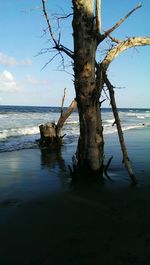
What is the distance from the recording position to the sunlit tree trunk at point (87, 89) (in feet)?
25.3

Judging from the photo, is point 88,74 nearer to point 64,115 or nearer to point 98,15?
point 98,15

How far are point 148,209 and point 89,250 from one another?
5.43ft

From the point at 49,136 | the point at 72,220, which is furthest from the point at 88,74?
the point at 49,136

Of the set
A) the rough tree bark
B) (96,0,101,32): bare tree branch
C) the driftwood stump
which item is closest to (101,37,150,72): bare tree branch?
the rough tree bark

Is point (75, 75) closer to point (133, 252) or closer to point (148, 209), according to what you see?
point (148, 209)

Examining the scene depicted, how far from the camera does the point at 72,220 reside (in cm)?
516

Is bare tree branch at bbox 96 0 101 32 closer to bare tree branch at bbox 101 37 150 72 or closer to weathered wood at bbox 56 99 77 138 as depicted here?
bare tree branch at bbox 101 37 150 72

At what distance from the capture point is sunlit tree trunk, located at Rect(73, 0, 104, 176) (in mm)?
7707

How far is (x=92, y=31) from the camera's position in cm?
771

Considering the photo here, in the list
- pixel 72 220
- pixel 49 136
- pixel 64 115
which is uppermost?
pixel 64 115

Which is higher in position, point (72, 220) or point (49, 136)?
point (49, 136)

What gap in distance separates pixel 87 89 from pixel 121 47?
4.75ft

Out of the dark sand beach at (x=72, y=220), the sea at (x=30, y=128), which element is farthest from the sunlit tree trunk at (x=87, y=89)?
the sea at (x=30, y=128)

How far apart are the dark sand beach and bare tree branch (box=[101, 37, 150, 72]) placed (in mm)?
2554
